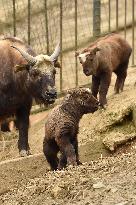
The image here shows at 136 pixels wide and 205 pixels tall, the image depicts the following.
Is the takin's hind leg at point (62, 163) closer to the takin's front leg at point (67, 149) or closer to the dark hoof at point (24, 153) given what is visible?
the takin's front leg at point (67, 149)

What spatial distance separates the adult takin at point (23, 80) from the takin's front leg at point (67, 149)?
124 cm

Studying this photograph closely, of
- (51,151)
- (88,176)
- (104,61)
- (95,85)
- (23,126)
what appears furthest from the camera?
(95,85)

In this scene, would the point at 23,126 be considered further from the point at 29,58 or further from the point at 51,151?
the point at 51,151

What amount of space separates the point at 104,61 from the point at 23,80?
263cm

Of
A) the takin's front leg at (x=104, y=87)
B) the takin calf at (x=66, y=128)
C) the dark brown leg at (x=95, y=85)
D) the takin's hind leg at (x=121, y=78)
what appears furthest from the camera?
the takin's hind leg at (x=121, y=78)

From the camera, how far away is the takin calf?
Answer: 8961 millimetres

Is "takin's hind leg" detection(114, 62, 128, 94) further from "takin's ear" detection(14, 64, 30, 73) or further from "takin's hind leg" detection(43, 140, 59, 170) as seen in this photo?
"takin's hind leg" detection(43, 140, 59, 170)

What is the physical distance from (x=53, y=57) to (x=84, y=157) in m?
1.53

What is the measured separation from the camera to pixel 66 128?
913 cm

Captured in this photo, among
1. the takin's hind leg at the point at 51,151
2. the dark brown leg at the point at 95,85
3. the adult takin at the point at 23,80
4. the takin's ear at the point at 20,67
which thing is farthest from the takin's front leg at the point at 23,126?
the dark brown leg at the point at 95,85

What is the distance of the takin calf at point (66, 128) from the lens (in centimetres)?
896

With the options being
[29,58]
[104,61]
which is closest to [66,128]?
[29,58]

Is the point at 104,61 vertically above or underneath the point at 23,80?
underneath

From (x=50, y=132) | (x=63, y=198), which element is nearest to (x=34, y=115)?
(x=50, y=132)
